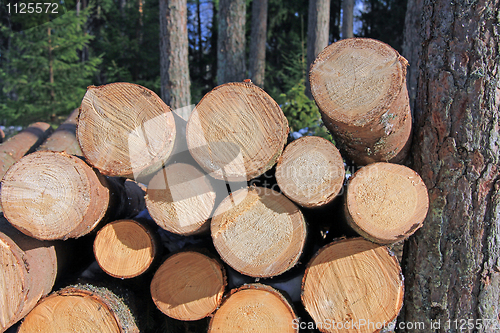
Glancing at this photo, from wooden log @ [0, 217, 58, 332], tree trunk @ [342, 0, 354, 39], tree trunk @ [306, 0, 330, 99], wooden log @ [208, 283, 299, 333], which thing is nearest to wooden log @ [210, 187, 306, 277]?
wooden log @ [208, 283, 299, 333]

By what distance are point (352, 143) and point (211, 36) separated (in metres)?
12.0

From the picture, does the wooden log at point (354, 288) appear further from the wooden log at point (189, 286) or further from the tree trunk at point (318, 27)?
the tree trunk at point (318, 27)

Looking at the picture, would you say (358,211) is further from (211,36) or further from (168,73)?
(211,36)

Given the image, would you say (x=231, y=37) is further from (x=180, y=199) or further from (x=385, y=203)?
(x=385, y=203)

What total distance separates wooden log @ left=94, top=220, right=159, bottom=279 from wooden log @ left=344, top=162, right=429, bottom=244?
1.05 m

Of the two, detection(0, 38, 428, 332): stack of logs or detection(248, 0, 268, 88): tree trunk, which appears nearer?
detection(0, 38, 428, 332): stack of logs

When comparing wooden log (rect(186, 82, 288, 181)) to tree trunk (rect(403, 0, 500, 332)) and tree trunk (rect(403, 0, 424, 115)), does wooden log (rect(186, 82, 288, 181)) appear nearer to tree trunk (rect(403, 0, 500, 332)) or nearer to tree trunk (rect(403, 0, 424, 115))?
tree trunk (rect(403, 0, 500, 332))

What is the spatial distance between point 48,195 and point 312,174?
1257mm

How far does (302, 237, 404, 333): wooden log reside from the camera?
5.06 feet

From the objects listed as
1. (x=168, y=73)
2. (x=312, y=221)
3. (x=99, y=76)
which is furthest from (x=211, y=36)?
(x=312, y=221)

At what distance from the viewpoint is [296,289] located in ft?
5.91

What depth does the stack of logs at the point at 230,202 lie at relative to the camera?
1.44 m

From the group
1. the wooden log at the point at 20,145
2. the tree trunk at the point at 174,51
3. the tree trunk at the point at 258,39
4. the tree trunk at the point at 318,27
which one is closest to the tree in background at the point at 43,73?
the tree trunk at the point at 174,51

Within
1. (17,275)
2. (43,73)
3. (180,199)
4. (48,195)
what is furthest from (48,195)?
(43,73)
